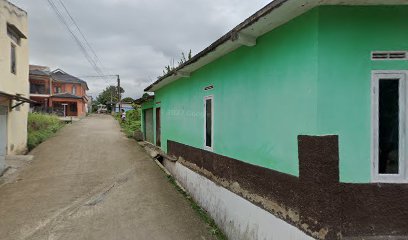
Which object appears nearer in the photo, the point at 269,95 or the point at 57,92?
the point at 269,95

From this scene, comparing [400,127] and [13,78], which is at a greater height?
[13,78]

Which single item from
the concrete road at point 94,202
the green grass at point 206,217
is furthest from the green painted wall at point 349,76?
the concrete road at point 94,202

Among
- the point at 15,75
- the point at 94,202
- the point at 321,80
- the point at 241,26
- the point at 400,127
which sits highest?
the point at 15,75

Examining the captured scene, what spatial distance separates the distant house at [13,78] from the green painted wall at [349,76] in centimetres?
1115

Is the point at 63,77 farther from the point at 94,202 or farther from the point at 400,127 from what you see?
the point at 400,127

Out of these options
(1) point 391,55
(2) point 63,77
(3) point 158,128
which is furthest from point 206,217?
(2) point 63,77

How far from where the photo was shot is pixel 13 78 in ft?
44.4

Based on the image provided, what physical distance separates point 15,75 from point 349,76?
1439cm

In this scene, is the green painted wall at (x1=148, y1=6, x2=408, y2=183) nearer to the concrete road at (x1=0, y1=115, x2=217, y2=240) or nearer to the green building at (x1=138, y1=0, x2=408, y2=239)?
the green building at (x1=138, y1=0, x2=408, y2=239)

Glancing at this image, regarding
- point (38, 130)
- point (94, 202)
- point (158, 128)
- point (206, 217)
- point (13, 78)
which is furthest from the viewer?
point (38, 130)

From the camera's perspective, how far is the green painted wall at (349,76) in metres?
3.65

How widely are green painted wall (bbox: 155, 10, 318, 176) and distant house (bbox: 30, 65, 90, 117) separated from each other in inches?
1385

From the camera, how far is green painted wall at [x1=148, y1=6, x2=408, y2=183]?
3.64 metres

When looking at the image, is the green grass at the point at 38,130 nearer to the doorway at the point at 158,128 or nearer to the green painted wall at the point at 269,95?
the doorway at the point at 158,128
